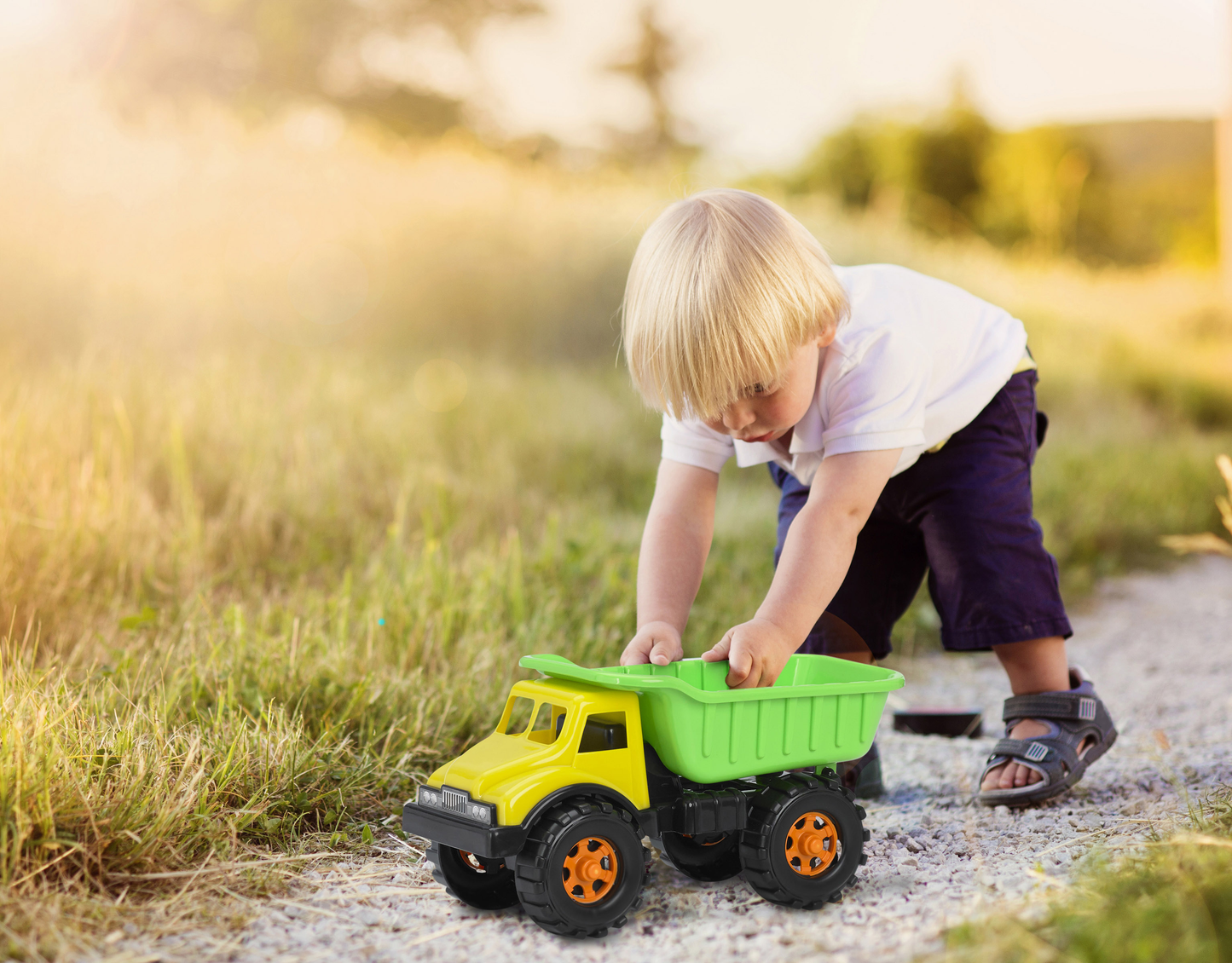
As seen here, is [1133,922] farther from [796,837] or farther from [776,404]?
[776,404]

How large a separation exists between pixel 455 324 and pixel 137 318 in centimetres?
205

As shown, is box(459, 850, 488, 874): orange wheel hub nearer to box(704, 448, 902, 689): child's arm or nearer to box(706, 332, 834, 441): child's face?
box(704, 448, 902, 689): child's arm

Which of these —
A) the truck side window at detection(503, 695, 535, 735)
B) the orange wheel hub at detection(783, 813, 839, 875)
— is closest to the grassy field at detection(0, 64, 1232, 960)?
the truck side window at detection(503, 695, 535, 735)

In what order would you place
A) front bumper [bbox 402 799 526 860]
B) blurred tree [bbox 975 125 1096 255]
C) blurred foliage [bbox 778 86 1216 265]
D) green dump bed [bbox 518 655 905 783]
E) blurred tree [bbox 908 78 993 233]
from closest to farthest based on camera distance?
front bumper [bbox 402 799 526 860]
green dump bed [bbox 518 655 905 783]
blurred tree [bbox 975 125 1096 255]
blurred foliage [bbox 778 86 1216 265]
blurred tree [bbox 908 78 993 233]

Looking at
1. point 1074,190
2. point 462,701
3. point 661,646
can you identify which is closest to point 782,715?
point 661,646

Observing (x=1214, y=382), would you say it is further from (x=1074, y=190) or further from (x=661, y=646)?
(x=1074, y=190)

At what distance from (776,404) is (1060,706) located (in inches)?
38.2

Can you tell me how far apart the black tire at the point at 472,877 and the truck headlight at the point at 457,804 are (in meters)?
0.07

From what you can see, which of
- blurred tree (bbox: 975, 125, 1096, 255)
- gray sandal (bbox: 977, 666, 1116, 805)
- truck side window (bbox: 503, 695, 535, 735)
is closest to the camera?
gray sandal (bbox: 977, 666, 1116, 805)

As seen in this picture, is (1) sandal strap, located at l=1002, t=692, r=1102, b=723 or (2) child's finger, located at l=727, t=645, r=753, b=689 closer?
(2) child's finger, located at l=727, t=645, r=753, b=689

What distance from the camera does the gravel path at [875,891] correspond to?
137 cm

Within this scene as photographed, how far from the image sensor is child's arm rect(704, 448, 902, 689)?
162 cm

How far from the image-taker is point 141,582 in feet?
9.31

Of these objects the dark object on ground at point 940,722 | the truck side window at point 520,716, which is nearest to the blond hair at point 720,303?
the truck side window at point 520,716
